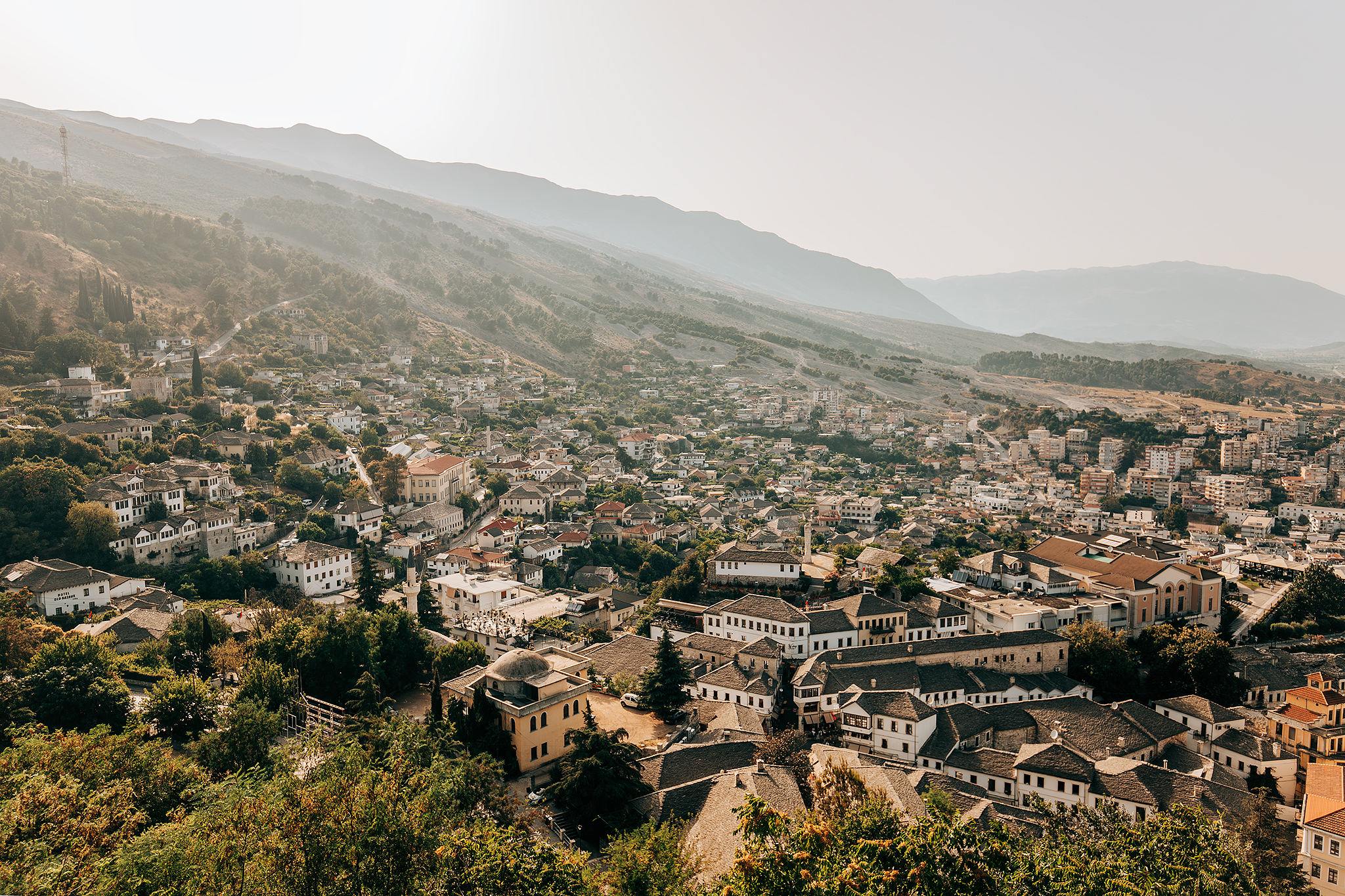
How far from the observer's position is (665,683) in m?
24.9

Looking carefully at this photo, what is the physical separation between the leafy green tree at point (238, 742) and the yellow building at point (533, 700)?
4753 millimetres

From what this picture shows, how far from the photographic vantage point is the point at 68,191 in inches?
3189

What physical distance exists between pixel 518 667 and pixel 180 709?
903cm

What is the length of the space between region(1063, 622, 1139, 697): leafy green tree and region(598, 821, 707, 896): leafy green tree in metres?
20.5

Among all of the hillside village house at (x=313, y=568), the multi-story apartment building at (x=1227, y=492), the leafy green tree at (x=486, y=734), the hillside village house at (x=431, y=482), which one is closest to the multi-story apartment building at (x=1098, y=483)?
the multi-story apartment building at (x=1227, y=492)

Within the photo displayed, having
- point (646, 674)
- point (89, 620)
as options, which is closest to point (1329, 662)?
point (646, 674)

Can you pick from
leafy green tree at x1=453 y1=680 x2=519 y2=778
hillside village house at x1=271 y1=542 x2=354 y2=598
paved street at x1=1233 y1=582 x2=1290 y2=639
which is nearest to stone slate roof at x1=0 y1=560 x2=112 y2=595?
hillside village house at x1=271 y1=542 x2=354 y2=598

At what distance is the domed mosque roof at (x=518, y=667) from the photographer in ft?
68.3

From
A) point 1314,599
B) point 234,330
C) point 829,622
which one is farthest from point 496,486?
point 1314,599

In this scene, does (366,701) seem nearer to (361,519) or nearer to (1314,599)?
(361,519)

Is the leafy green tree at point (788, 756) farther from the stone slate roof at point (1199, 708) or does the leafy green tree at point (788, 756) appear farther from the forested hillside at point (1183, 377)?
the forested hillside at point (1183, 377)

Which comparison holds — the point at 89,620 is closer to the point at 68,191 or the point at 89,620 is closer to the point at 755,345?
the point at 68,191

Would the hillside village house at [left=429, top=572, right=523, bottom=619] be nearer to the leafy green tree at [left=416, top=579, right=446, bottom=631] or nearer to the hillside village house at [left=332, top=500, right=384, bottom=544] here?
the leafy green tree at [left=416, top=579, right=446, bottom=631]

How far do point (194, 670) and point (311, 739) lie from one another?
1002 cm
